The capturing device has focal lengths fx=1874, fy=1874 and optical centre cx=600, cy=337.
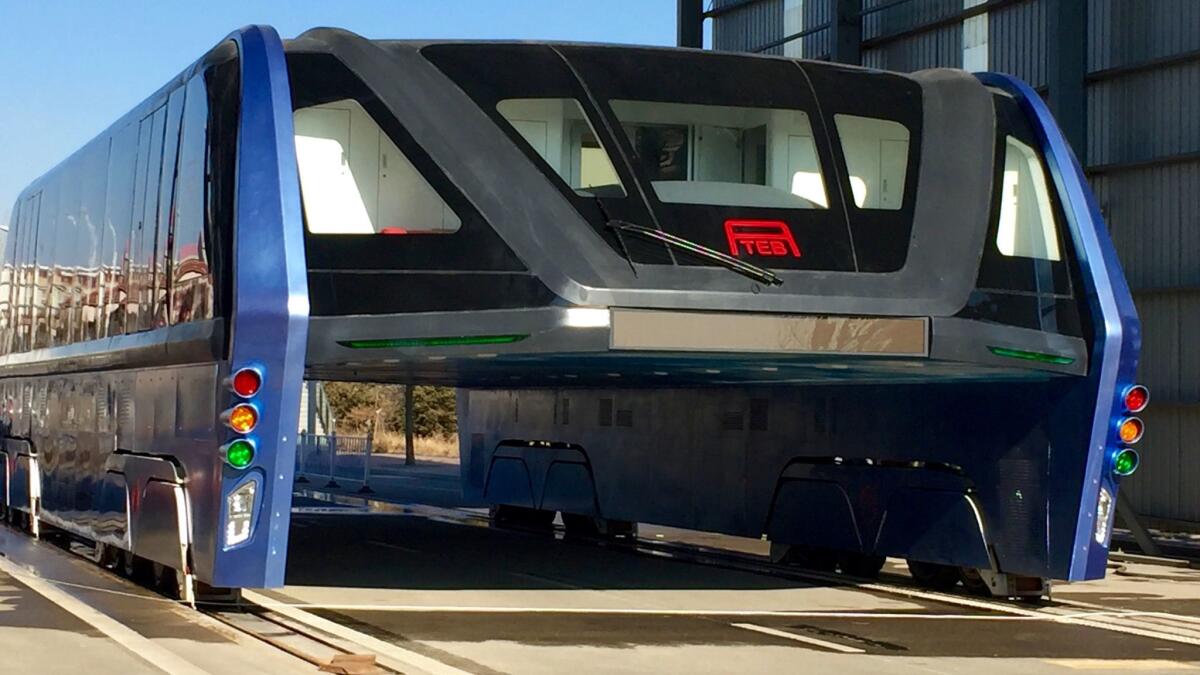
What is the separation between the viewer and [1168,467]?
26.7 meters

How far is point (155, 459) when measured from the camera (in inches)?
525

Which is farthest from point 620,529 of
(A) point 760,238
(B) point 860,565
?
(A) point 760,238

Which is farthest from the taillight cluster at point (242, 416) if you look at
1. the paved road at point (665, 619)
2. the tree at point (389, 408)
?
the tree at point (389, 408)

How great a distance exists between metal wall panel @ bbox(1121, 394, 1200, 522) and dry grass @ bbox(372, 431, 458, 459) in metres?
39.5

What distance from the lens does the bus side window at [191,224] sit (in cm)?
1224

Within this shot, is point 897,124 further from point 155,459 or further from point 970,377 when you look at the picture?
point 155,459

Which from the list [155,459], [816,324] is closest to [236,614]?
[155,459]

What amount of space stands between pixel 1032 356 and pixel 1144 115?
15.4 metres

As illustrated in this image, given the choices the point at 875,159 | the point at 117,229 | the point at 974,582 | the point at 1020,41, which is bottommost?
the point at 974,582

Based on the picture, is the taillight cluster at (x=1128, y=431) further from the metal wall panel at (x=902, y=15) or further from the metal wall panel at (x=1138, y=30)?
the metal wall panel at (x=902, y=15)

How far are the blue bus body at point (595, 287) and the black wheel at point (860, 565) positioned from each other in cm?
67

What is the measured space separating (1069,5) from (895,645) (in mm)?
17239

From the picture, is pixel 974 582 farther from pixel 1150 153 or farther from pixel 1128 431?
pixel 1150 153

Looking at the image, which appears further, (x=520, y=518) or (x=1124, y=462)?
(x=520, y=518)
